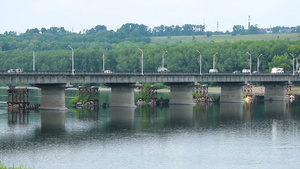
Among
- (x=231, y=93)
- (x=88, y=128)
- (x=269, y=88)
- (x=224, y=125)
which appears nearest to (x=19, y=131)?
(x=88, y=128)

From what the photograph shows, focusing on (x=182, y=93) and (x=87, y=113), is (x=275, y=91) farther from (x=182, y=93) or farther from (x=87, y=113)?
(x=87, y=113)

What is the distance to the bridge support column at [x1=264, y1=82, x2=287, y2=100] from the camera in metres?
174

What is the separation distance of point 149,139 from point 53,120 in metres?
26.4

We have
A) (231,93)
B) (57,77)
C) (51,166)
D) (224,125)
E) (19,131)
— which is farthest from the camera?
(231,93)

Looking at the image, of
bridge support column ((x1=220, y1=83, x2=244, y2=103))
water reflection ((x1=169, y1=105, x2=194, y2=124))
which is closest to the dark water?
water reflection ((x1=169, y1=105, x2=194, y2=124))

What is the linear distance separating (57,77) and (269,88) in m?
75.4

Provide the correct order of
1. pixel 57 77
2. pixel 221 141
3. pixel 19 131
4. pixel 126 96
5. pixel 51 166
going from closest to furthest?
pixel 51 166
pixel 221 141
pixel 19 131
pixel 57 77
pixel 126 96

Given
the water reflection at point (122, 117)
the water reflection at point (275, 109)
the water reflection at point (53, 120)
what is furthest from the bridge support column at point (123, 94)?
the water reflection at point (275, 109)

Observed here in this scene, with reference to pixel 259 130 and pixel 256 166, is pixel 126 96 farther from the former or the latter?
pixel 256 166

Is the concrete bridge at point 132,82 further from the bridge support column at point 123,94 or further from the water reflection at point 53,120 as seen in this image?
the water reflection at point 53,120

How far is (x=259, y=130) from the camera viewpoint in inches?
3994

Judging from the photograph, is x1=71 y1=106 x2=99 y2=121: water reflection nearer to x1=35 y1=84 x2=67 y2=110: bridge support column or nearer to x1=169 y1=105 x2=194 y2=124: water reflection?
x1=35 y1=84 x2=67 y2=110: bridge support column

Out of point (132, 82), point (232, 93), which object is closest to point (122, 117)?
point (132, 82)

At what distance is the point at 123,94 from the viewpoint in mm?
136500
